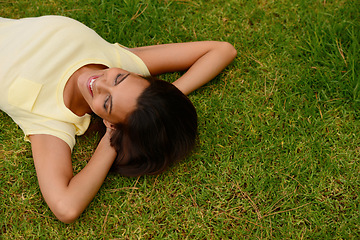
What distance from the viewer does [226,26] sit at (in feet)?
9.82

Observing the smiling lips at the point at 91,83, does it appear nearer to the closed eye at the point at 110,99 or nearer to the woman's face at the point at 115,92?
the woman's face at the point at 115,92

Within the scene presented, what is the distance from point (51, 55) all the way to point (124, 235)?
1238 mm

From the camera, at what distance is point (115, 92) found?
204cm

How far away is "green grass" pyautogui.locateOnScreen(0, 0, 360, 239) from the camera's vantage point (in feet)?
7.54

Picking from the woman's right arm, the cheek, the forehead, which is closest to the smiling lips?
the cheek

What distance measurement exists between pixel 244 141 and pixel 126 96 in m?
0.95

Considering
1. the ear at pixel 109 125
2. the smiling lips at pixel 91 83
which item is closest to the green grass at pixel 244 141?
the ear at pixel 109 125

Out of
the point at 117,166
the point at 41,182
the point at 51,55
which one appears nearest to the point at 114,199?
the point at 117,166

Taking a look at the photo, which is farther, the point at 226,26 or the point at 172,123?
the point at 226,26

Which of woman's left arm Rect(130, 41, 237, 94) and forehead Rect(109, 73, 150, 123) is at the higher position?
forehead Rect(109, 73, 150, 123)

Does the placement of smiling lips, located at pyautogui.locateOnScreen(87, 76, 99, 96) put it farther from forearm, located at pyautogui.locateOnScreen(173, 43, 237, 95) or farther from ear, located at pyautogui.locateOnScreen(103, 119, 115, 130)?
forearm, located at pyautogui.locateOnScreen(173, 43, 237, 95)

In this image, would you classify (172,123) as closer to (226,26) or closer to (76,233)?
(76,233)

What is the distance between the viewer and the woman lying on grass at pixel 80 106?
2059 mm

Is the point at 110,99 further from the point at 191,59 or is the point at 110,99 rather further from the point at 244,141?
the point at 244,141
